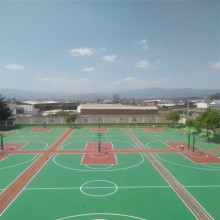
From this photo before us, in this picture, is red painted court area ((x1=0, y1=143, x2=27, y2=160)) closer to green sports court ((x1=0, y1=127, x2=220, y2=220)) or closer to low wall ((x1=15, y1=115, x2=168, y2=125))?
green sports court ((x1=0, y1=127, x2=220, y2=220))

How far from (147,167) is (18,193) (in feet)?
35.2

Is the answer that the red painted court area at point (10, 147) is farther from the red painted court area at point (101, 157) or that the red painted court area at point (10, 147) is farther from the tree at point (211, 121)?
the tree at point (211, 121)

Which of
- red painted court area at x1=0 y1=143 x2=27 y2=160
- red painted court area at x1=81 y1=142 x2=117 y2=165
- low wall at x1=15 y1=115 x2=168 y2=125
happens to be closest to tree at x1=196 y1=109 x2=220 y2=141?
red painted court area at x1=81 y1=142 x2=117 y2=165

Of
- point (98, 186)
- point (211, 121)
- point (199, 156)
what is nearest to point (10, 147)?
point (98, 186)

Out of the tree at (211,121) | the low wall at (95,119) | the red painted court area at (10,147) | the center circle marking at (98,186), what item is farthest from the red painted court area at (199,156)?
the red painted court area at (10,147)

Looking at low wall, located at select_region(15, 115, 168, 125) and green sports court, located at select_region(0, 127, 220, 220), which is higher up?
low wall, located at select_region(15, 115, 168, 125)

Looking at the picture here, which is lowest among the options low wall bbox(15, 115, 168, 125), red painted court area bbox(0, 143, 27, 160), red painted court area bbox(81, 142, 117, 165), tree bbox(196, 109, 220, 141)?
red painted court area bbox(81, 142, 117, 165)

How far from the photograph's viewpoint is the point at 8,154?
21.8 meters

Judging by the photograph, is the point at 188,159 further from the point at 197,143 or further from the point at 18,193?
the point at 18,193

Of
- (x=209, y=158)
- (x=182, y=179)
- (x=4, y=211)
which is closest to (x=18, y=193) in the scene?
(x=4, y=211)

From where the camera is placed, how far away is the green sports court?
11133 millimetres

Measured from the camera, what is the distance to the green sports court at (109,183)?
438 inches

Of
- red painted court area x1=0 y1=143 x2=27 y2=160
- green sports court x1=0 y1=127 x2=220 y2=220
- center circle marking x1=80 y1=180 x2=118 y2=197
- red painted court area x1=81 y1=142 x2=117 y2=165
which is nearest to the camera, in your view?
green sports court x1=0 y1=127 x2=220 y2=220

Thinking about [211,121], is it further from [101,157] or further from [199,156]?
[101,157]
